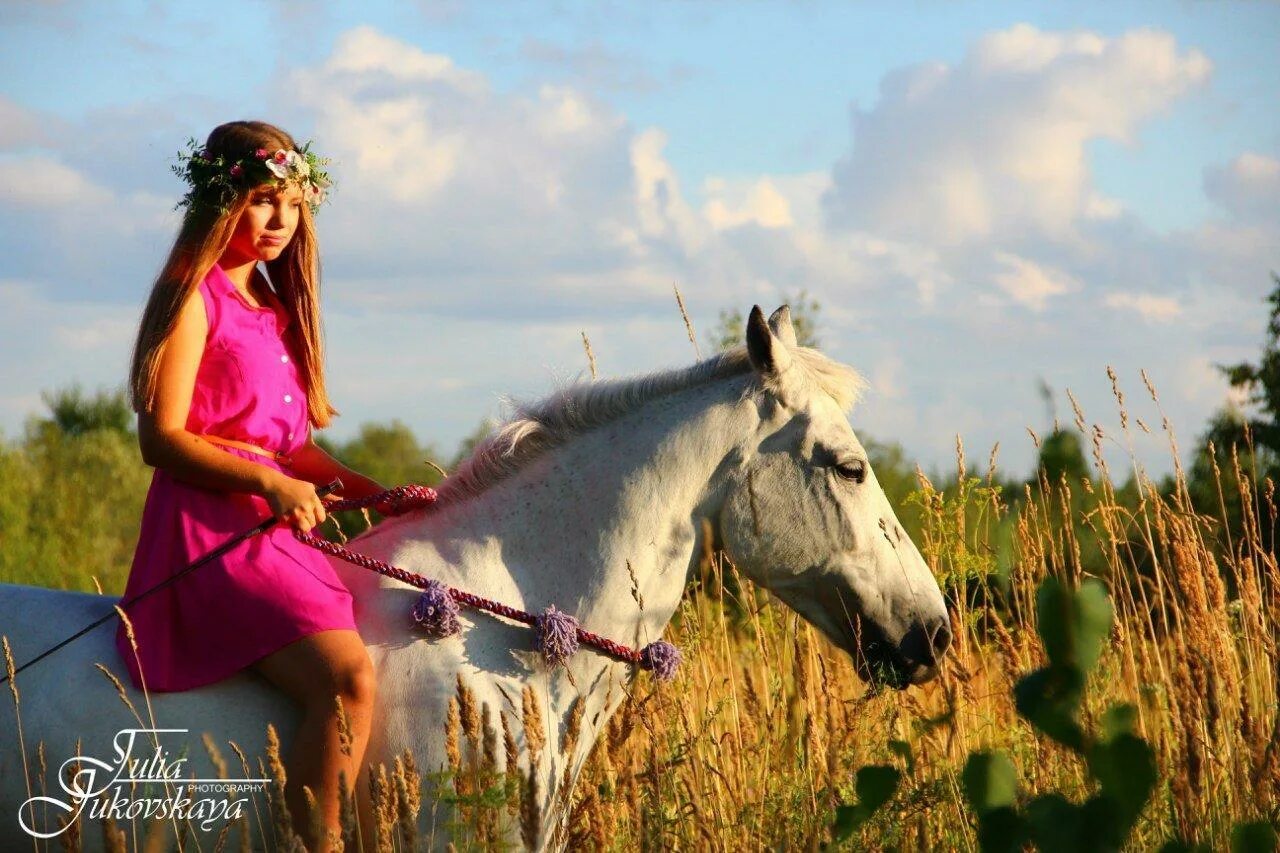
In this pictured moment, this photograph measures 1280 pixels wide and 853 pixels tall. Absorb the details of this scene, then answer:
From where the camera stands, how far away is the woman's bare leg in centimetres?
277

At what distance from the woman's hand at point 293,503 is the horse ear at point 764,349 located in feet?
3.94

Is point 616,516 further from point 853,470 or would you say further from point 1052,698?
point 1052,698

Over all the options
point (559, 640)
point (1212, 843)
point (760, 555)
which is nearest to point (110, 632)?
point (559, 640)

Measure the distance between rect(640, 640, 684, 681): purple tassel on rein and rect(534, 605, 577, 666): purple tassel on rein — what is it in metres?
0.21

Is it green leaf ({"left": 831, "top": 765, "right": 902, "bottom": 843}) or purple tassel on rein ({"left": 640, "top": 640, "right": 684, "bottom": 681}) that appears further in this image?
purple tassel on rein ({"left": 640, "top": 640, "right": 684, "bottom": 681})

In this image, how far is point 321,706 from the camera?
279 centimetres

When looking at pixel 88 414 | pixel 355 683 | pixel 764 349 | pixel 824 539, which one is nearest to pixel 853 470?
pixel 824 539

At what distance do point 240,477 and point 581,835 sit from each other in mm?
1214

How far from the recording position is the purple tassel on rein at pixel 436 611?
296 centimetres

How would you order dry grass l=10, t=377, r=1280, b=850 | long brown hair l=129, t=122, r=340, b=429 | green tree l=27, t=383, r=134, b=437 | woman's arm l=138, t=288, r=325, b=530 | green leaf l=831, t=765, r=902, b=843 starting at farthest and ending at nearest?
green tree l=27, t=383, r=134, b=437 → long brown hair l=129, t=122, r=340, b=429 → woman's arm l=138, t=288, r=325, b=530 → dry grass l=10, t=377, r=1280, b=850 → green leaf l=831, t=765, r=902, b=843

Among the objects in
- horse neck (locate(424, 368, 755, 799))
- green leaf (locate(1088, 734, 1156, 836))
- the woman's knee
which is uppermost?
horse neck (locate(424, 368, 755, 799))

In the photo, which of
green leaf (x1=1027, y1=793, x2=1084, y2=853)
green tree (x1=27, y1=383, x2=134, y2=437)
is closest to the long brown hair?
green leaf (x1=1027, y1=793, x2=1084, y2=853)

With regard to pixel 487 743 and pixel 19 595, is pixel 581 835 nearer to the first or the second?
pixel 487 743

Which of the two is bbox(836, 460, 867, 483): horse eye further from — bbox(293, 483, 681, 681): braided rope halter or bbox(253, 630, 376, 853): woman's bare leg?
bbox(253, 630, 376, 853): woman's bare leg
